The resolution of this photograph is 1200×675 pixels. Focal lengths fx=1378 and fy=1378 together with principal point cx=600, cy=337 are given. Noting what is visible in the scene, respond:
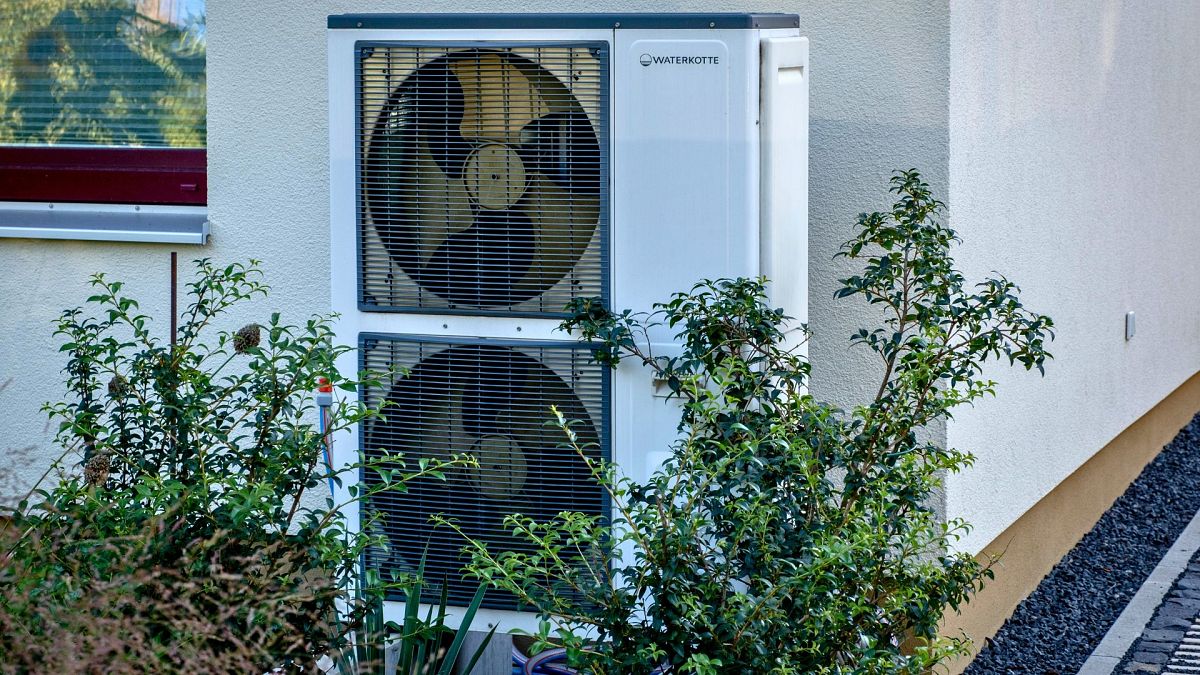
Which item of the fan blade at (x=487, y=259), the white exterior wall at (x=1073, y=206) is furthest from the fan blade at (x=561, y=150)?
the white exterior wall at (x=1073, y=206)

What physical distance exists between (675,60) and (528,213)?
1.59ft

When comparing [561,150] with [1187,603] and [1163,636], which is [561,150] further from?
[1187,603]

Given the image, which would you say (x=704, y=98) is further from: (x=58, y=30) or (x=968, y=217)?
(x=58, y=30)

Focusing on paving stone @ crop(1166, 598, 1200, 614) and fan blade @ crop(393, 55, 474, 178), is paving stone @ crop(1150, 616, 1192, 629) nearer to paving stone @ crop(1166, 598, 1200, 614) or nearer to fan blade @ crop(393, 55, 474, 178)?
paving stone @ crop(1166, 598, 1200, 614)

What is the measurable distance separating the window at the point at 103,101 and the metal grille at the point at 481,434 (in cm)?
168

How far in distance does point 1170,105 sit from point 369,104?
17.9ft

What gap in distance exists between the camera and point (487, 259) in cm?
323

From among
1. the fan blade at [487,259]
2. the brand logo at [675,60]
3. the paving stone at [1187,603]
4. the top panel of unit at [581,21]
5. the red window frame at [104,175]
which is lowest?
the paving stone at [1187,603]

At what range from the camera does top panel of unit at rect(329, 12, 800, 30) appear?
3.11m

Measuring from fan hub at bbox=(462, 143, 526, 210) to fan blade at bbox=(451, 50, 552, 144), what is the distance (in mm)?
32

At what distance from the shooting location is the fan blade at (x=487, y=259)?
321 centimetres

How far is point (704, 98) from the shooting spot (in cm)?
314

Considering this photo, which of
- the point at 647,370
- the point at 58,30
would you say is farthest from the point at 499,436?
the point at 58,30

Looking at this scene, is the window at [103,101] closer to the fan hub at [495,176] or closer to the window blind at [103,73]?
the window blind at [103,73]
